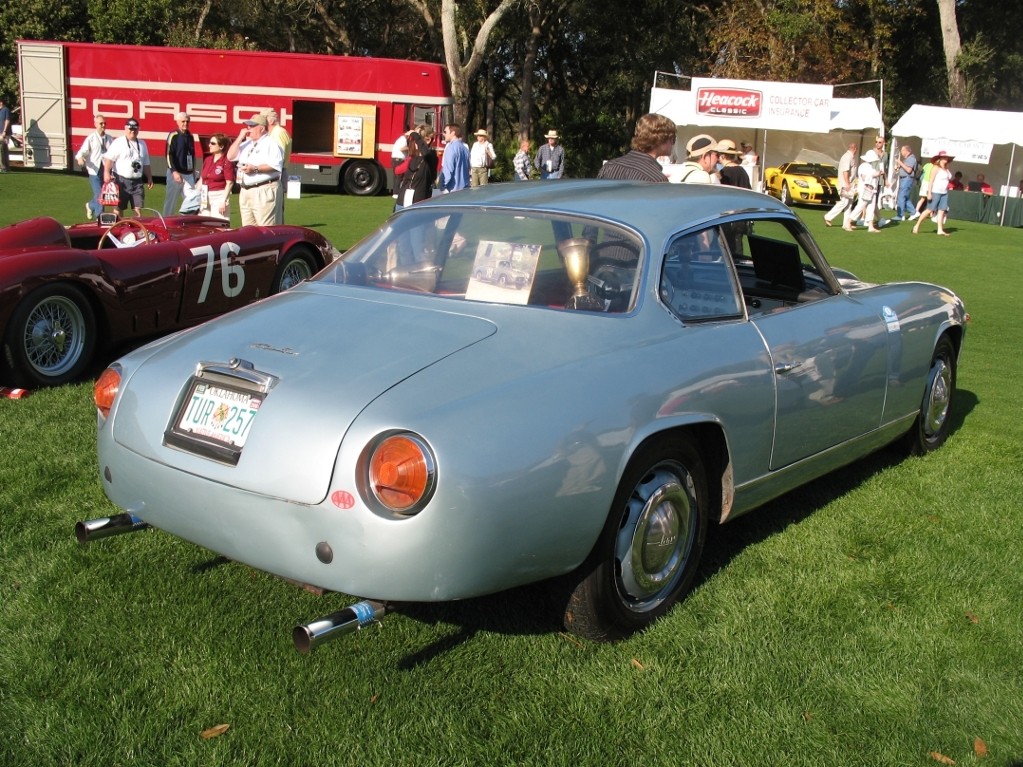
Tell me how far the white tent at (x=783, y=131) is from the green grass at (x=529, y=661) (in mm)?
25608

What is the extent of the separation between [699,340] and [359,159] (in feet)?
82.6

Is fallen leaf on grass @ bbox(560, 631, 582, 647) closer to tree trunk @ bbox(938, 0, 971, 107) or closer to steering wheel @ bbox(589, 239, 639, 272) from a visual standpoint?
steering wheel @ bbox(589, 239, 639, 272)

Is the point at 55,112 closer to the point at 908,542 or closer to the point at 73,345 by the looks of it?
the point at 73,345

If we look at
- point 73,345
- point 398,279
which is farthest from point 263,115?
point 398,279

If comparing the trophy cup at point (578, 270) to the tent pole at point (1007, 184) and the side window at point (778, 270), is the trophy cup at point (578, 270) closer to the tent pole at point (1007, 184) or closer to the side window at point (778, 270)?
the side window at point (778, 270)

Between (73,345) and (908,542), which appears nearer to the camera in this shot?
(908,542)

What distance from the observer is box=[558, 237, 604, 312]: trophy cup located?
3748 millimetres

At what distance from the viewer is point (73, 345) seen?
22.1 feet

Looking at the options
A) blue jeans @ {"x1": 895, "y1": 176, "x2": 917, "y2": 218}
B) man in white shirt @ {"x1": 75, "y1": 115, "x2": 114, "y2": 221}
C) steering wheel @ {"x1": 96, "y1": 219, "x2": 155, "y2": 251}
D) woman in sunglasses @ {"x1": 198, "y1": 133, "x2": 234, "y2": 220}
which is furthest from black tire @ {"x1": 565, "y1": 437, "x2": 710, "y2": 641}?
blue jeans @ {"x1": 895, "y1": 176, "x2": 917, "y2": 218}

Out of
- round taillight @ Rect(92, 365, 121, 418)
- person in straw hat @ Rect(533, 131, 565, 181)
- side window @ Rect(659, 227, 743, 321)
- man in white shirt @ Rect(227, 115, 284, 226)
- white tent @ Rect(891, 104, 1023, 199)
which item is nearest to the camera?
round taillight @ Rect(92, 365, 121, 418)

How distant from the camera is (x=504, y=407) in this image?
307 centimetres

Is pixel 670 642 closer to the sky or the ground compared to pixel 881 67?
closer to the ground

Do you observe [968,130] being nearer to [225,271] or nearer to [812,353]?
[225,271]

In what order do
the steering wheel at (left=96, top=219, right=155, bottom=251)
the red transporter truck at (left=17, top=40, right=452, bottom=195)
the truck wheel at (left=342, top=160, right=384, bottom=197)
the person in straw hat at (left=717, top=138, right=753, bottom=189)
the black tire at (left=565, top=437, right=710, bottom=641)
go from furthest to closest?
the truck wheel at (left=342, top=160, right=384, bottom=197)
the red transporter truck at (left=17, top=40, right=452, bottom=195)
the person in straw hat at (left=717, top=138, right=753, bottom=189)
the steering wheel at (left=96, top=219, right=155, bottom=251)
the black tire at (left=565, top=437, right=710, bottom=641)
